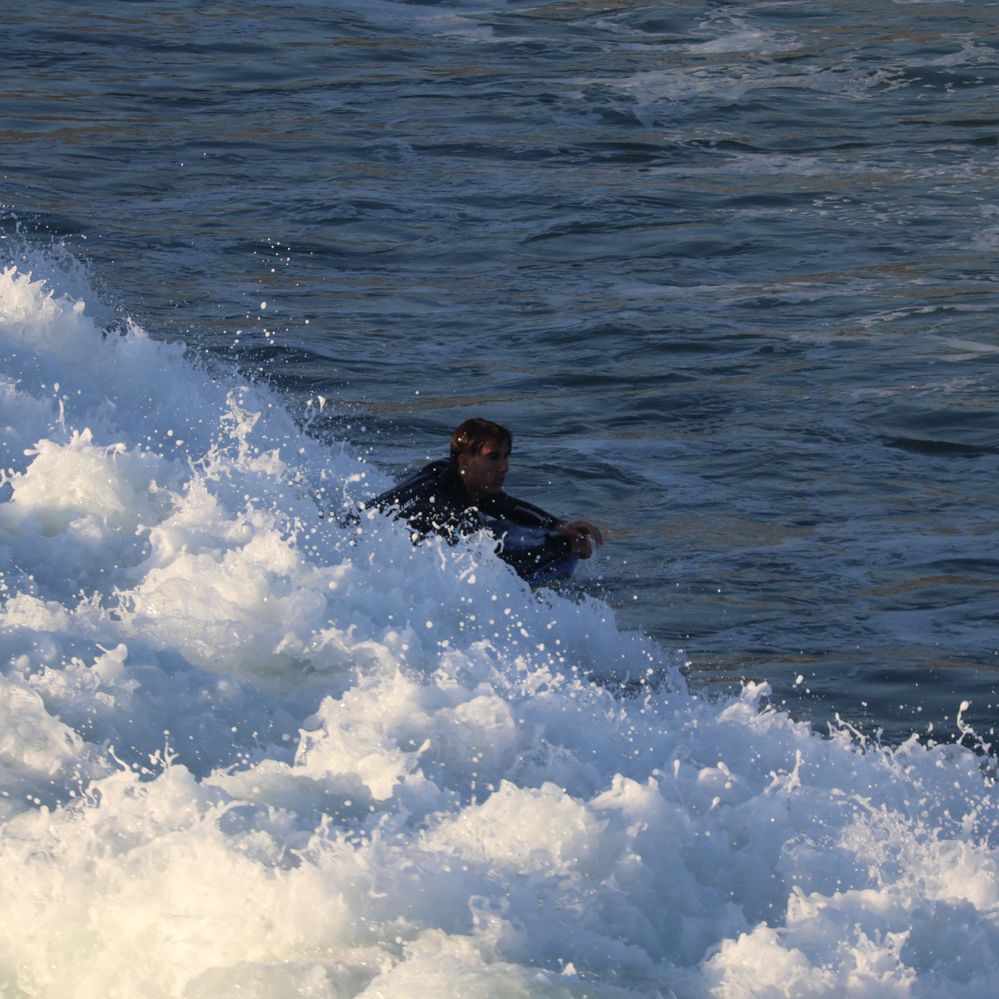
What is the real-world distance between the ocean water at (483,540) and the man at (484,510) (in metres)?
0.20

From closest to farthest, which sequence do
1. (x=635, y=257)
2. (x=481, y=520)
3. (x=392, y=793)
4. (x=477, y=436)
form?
(x=392, y=793)
(x=477, y=436)
(x=481, y=520)
(x=635, y=257)

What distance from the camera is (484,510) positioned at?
8695mm

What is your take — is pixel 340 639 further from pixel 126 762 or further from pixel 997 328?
pixel 997 328

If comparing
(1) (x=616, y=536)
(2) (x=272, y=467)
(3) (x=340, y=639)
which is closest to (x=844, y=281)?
(1) (x=616, y=536)

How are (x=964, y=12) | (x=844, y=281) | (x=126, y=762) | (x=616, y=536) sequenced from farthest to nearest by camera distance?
1. (x=964, y=12)
2. (x=844, y=281)
3. (x=616, y=536)
4. (x=126, y=762)

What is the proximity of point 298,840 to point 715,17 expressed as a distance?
21330 mm

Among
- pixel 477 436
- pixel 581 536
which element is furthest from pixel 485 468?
pixel 581 536

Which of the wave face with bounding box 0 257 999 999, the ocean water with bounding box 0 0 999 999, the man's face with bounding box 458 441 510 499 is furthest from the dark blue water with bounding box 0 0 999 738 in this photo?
the wave face with bounding box 0 257 999 999

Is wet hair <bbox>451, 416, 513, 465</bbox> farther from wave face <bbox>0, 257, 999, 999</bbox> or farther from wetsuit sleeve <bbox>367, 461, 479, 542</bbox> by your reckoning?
wave face <bbox>0, 257, 999, 999</bbox>

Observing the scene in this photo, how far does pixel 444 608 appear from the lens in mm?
8086

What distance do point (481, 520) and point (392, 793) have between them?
9.16ft

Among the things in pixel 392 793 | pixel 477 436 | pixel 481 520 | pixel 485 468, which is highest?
pixel 477 436

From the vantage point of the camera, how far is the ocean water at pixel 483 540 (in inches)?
216

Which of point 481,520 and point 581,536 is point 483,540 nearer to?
point 481,520
